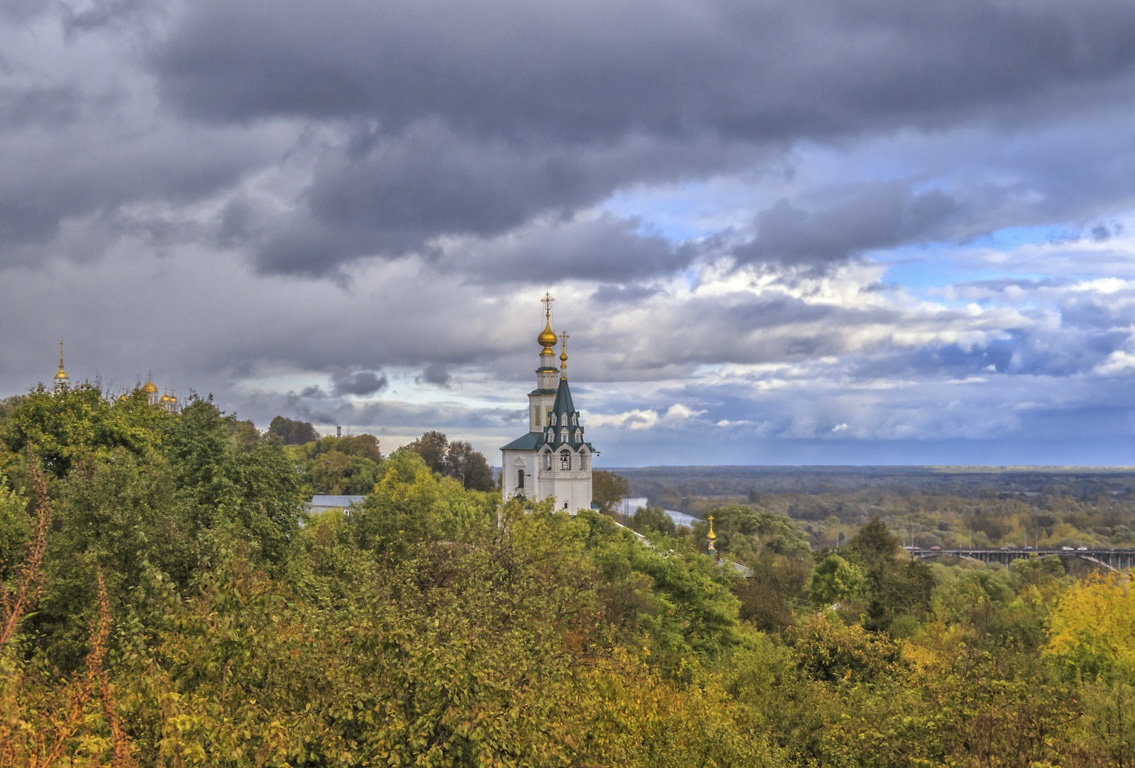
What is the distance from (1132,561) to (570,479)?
5647 inches

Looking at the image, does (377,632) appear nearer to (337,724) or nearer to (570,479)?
(337,724)

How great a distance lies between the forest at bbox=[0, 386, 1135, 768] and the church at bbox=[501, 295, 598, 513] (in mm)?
20509

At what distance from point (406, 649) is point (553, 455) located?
52.3 metres

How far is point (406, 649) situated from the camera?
37.8 ft

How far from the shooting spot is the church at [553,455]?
63594 mm

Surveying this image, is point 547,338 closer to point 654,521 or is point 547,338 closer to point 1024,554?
point 654,521

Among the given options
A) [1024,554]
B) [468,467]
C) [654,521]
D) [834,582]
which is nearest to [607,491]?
[654,521]

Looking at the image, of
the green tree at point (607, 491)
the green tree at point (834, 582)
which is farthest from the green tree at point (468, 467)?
the green tree at point (834, 582)

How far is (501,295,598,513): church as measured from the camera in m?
63.6

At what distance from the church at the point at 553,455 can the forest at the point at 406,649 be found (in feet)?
67.3

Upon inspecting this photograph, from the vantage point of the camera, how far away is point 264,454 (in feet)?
86.1

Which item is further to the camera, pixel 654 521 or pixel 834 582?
pixel 654 521

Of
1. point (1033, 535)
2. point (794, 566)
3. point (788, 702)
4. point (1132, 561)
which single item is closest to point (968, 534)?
point (1033, 535)

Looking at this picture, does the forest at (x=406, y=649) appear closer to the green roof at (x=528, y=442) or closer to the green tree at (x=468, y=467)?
the green roof at (x=528, y=442)
